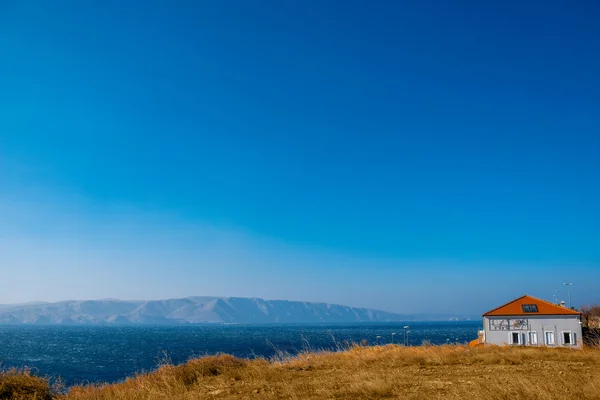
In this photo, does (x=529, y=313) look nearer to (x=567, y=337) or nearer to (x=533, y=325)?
(x=533, y=325)

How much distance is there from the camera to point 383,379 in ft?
31.4

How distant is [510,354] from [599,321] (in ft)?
180

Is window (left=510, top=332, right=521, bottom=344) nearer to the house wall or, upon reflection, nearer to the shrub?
the house wall

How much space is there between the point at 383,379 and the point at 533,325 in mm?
35387

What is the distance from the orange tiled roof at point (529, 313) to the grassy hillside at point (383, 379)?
27.6 meters

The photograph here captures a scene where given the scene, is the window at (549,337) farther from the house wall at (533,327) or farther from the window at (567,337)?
the window at (567,337)

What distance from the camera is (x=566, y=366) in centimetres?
1142

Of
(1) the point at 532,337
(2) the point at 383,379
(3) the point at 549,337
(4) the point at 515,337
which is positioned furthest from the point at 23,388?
(3) the point at 549,337

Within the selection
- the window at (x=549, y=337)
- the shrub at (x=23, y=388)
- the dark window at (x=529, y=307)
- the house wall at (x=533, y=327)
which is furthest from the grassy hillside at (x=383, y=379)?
the dark window at (x=529, y=307)

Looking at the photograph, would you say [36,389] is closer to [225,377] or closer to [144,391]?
[144,391]

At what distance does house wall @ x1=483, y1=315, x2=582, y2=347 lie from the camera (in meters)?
38.1

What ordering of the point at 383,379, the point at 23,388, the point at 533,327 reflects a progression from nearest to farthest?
the point at 383,379 → the point at 23,388 → the point at 533,327

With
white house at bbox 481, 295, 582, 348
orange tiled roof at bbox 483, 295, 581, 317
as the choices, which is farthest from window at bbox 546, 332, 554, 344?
orange tiled roof at bbox 483, 295, 581, 317

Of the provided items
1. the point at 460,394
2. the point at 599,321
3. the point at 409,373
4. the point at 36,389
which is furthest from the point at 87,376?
the point at 599,321
